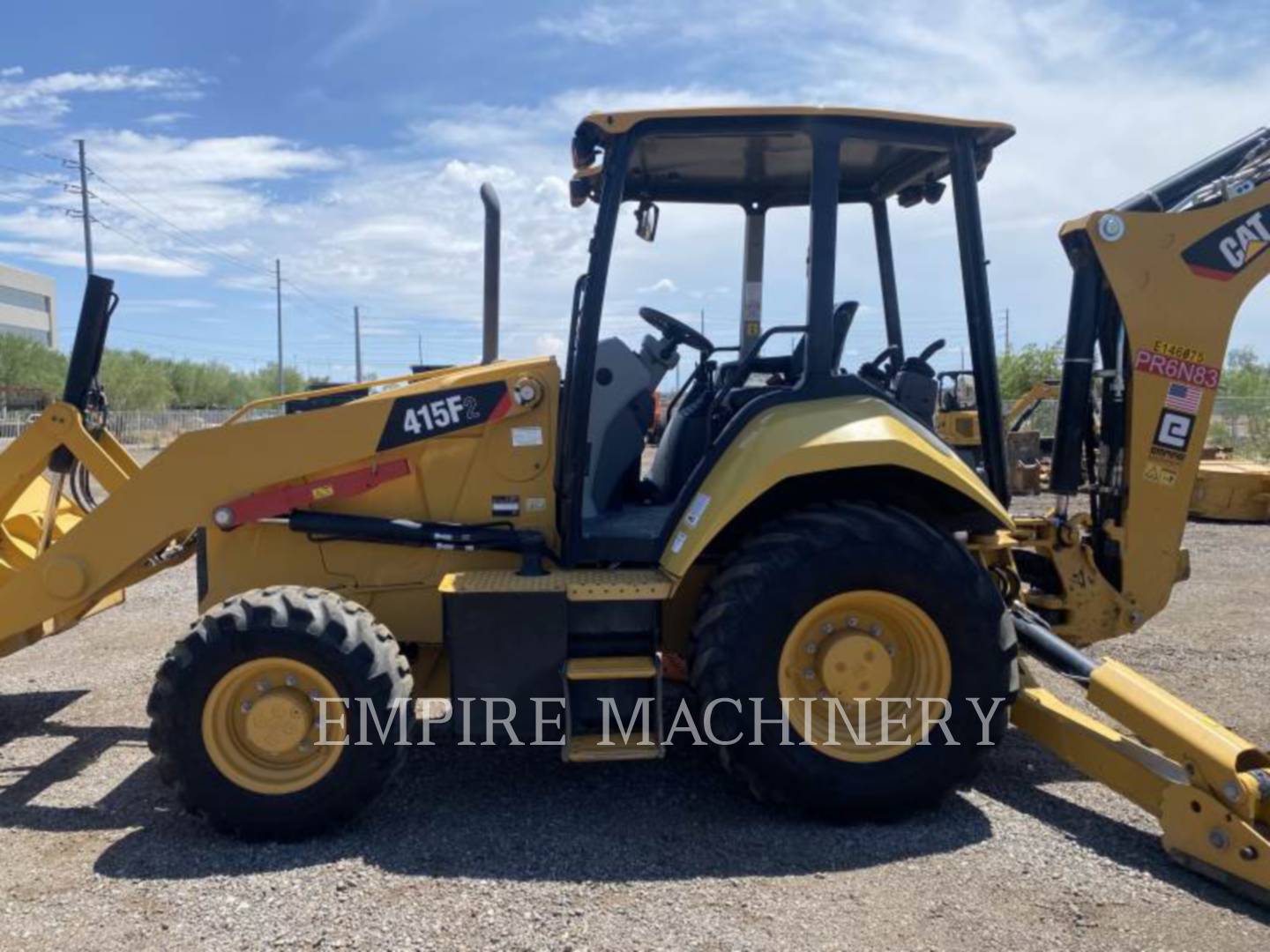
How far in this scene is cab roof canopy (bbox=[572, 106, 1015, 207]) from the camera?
4102 mm

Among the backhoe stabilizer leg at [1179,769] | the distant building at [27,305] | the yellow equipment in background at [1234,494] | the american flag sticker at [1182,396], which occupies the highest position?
the distant building at [27,305]

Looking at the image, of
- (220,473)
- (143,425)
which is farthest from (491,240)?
(143,425)

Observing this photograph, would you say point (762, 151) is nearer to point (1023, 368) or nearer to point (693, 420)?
point (693, 420)

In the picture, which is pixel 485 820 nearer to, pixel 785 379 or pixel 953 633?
pixel 953 633

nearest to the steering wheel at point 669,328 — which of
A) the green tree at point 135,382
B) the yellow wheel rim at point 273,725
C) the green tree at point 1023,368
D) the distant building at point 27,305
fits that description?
the yellow wheel rim at point 273,725

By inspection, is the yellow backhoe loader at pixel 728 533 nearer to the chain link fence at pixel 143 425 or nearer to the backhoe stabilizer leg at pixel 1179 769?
the backhoe stabilizer leg at pixel 1179 769

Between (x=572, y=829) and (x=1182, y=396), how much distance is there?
3369mm

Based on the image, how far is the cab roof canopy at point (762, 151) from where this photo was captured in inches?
161

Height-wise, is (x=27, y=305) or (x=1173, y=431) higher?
(x=27, y=305)

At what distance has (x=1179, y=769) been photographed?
12.2 feet

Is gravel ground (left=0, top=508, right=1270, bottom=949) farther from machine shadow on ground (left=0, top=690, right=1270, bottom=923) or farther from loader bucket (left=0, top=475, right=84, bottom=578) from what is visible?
loader bucket (left=0, top=475, right=84, bottom=578)

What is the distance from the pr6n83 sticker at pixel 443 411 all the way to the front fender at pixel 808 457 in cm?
102
